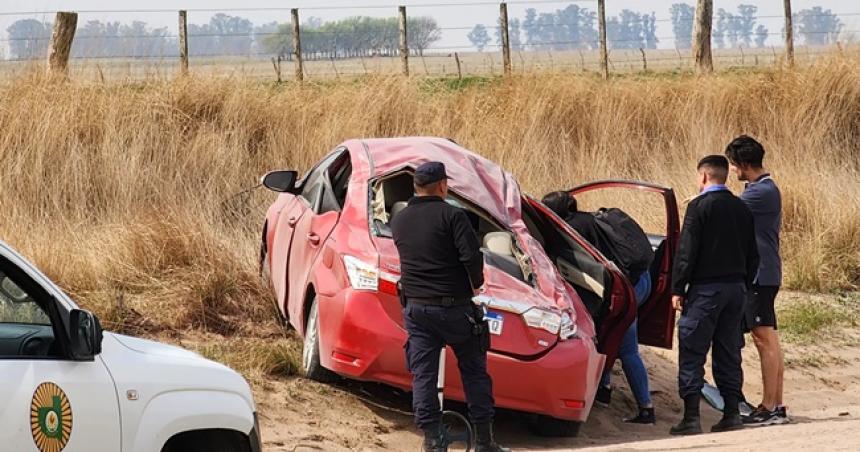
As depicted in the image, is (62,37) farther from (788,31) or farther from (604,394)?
(788,31)

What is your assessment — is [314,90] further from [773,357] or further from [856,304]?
[773,357]

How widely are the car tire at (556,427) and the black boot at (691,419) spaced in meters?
0.79

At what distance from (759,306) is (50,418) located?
653 cm

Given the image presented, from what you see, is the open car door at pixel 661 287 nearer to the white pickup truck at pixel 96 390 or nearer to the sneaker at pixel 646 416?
the sneaker at pixel 646 416

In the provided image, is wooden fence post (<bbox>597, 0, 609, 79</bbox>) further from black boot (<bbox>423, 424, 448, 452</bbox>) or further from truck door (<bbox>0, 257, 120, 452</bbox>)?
truck door (<bbox>0, 257, 120, 452</bbox>)

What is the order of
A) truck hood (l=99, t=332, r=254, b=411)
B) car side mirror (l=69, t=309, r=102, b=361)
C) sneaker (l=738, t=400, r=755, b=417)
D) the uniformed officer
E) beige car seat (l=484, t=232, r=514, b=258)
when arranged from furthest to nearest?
sneaker (l=738, t=400, r=755, b=417), the uniformed officer, beige car seat (l=484, t=232, r=514, b=258), truck hood (l=99, t=332, r=254, b=411), car side mirror (l=69, t=309, r=102, b=361)

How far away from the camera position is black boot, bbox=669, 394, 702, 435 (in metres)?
10.1

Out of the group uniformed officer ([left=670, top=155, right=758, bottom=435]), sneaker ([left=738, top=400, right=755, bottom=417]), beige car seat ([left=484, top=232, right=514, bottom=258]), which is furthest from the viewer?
sneaker ([left=738, top=400, right=755, bottom=417])

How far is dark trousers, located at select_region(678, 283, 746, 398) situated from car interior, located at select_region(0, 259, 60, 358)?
16.6 feet

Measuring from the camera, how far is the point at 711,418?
37.4ft

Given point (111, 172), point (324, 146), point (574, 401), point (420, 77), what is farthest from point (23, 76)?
point (574, 401)

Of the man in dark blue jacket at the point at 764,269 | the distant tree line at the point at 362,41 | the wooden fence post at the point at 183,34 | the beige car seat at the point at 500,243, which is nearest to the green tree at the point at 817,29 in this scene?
the distant tree line at the point at 362,41

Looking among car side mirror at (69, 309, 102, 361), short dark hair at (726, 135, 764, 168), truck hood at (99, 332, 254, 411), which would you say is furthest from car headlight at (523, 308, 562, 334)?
car side mirror at (69, 309, 102, 361)

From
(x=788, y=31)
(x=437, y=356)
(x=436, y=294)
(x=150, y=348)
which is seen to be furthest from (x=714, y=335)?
(x=788, y=31)
